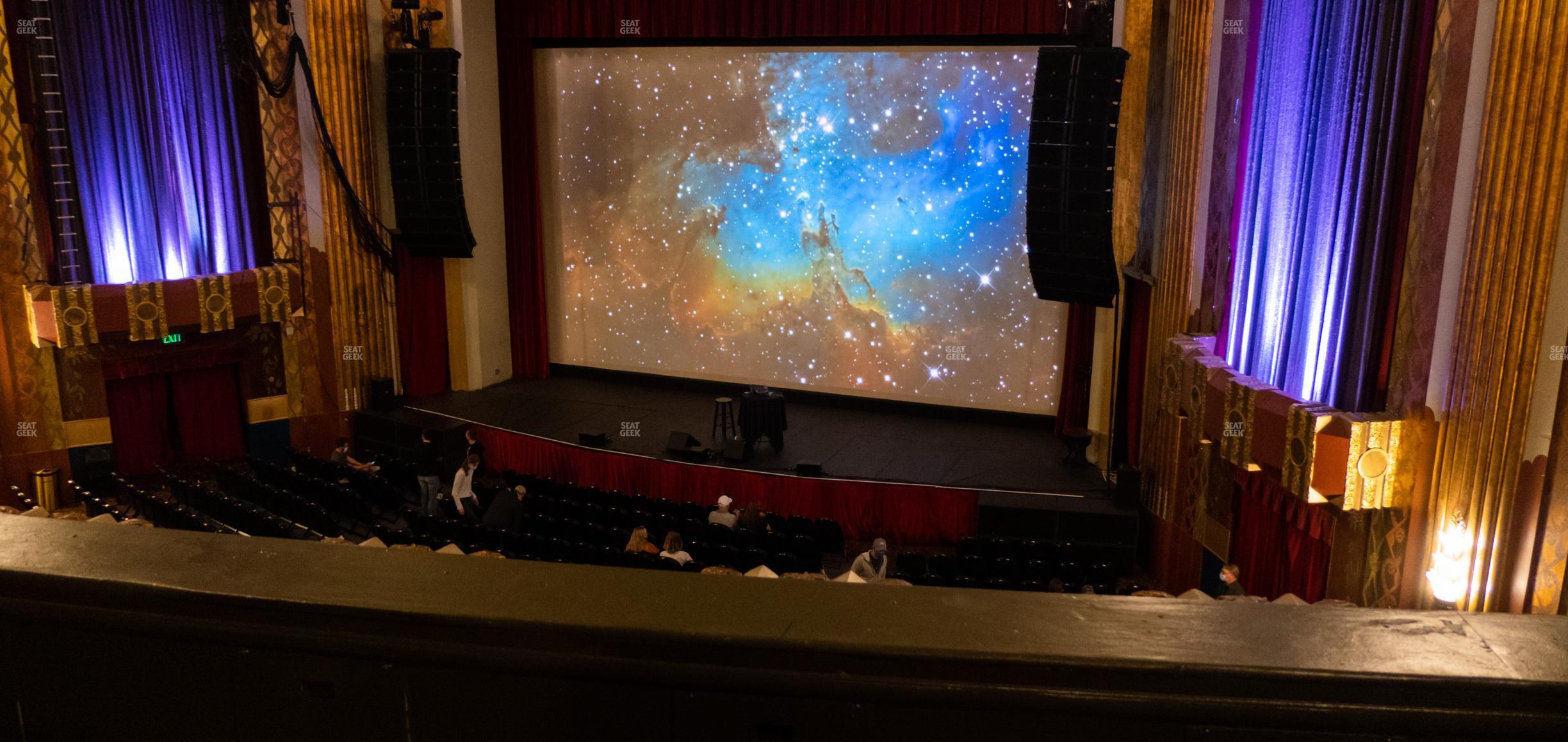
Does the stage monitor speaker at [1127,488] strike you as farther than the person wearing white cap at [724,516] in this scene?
Yes

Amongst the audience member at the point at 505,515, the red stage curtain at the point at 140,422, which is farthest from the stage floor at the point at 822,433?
the red stage curtain at the point at 140,422

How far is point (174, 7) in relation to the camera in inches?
467

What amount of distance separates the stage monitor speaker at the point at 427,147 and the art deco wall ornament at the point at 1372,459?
973 cm

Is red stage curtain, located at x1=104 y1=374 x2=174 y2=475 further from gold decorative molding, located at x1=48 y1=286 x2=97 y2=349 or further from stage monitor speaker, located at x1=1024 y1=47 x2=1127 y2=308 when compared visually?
stage monitor speaker, located at x1=1024 y1=47 x2=1127 y2=308

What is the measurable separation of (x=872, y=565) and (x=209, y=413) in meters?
8.37

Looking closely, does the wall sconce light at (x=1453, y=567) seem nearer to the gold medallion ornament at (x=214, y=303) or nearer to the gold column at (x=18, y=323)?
the gold medallion ornament at (x=214, y=303)

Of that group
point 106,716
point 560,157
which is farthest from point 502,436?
point 106,716

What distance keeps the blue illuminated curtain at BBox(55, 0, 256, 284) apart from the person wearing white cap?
666 cm

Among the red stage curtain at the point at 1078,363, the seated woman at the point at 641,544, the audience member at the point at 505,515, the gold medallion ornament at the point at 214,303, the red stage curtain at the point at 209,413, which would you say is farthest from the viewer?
the red stage curtain at the point at 209,413

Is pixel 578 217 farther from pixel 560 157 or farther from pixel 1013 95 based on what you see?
pixel 1013 95

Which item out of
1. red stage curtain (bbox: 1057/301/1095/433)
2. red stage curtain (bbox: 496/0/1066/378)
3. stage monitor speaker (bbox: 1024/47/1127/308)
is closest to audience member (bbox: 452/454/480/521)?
red stage curtain (bbox: 496/0/1066/378)

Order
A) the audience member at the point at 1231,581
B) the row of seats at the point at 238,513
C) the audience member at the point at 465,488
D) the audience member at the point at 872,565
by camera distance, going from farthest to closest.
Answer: the audience member at the point at 465,488 < the row of seats at the point at 238,513 < the audience member at the point at 872,565 < the audience member at the point at 1231,581

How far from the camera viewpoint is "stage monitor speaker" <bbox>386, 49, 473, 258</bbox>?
41.9ft

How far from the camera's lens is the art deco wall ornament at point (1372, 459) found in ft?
22.5
